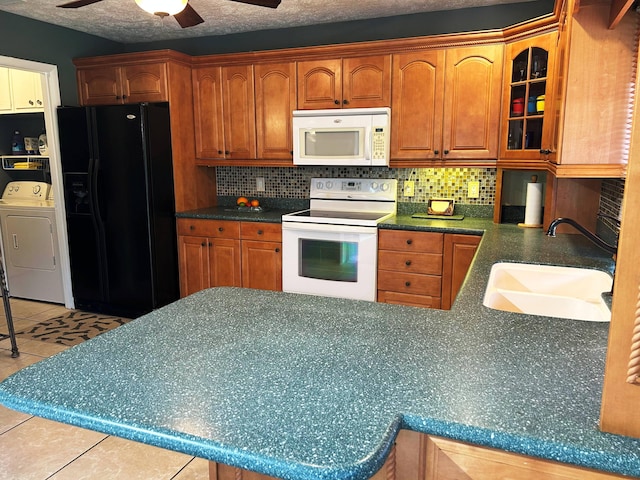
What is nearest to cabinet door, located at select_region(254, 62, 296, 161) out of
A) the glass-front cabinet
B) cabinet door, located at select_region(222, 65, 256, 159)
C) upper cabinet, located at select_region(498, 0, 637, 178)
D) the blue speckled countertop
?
cabinet door, located at select_region(222, 65, 256, 159)

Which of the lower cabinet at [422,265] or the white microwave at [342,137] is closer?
the lower cabinet at [422,265]

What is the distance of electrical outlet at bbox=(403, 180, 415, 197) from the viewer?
12.5ft

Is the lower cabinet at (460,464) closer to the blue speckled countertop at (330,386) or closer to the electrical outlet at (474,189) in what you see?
the blue speckled countertop at (330,386)

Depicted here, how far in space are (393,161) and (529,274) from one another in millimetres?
1675

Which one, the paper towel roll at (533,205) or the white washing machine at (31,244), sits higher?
the paper towel roll at (533,205)

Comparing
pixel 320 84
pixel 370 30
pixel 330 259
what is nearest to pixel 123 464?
pixel 330 259

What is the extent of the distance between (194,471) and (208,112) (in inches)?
114

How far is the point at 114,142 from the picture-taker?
374cm

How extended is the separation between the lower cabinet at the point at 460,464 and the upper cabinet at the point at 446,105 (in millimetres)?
2782

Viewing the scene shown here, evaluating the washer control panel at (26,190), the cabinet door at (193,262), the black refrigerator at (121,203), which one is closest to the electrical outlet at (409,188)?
the cabinet door at (193,262)

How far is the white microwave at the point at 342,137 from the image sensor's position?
3441 millimetres

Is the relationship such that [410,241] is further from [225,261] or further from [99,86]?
[99,86]

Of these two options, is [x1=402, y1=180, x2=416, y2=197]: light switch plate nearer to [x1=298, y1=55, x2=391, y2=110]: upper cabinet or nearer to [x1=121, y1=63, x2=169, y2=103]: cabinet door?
[x1=298, y1=55, x2=391, y2=110]: upper cabinet

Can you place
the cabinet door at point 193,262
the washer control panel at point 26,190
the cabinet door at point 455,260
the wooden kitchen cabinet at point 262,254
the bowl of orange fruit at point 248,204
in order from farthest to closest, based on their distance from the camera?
the washer control panel at point 26,190, the bowl of orange fruit at point 248,204, the cabinet door at point 193,262, the wooden kitchen cabinet at point 262,254, the cabinet door at point 455,260
